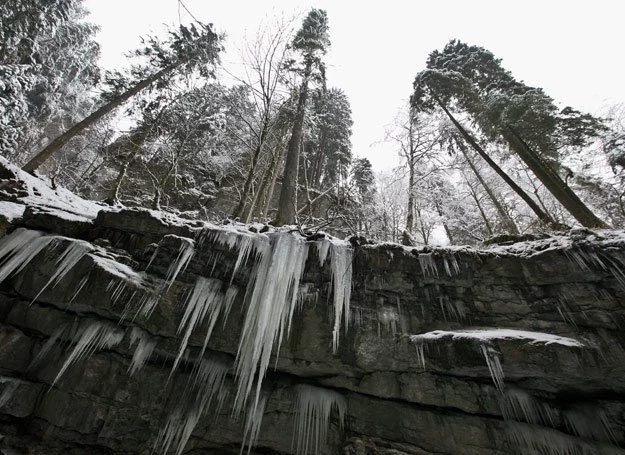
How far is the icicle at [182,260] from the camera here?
4037 mm

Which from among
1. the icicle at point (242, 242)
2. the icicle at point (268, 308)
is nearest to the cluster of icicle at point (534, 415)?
the icicle at point (268, 308)

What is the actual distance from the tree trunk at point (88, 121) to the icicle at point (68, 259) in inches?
170

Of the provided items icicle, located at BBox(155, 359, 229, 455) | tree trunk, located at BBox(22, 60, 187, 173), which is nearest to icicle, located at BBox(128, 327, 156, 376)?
icicle, located at BBox(155, 359, 229, 455)

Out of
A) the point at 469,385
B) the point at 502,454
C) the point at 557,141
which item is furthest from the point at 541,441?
the point at 557,141

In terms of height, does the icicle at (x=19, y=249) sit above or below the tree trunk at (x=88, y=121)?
below

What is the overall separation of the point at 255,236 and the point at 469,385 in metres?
3.75

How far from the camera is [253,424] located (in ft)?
11.6

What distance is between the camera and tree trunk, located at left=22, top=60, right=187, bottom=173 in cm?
816

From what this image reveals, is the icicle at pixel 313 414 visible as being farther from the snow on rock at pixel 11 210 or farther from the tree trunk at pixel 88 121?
the tree trunk at pixel 88 121

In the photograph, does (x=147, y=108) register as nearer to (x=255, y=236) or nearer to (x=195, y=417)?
(x=255, y=236)

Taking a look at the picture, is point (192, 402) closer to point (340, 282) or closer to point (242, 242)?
point (242, 242)

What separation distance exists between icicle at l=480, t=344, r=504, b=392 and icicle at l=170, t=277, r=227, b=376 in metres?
3.56

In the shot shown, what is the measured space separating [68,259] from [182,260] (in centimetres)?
160

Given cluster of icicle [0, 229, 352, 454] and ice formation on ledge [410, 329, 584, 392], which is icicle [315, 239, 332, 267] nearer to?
cluster of icicle [0, 229, 352, 454]
